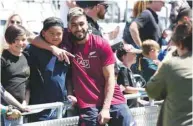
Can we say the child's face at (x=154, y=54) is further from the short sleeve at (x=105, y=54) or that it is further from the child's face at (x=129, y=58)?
the short sleeve at (x=105, y=54)

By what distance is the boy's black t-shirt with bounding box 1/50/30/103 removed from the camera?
4.14m

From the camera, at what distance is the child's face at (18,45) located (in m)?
4.23

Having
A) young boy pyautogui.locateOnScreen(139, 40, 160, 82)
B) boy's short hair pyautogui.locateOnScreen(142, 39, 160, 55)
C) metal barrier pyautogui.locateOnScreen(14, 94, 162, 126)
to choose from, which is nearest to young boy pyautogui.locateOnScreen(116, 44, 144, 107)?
metal barrier pyautogui.locateOnScreen(14, 94, 162, 126)

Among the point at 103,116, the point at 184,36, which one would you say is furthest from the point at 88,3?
the point at 184,36

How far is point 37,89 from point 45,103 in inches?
5.7

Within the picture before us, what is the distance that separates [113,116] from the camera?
4.39 m

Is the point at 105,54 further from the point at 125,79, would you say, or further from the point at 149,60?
the point at 149,60

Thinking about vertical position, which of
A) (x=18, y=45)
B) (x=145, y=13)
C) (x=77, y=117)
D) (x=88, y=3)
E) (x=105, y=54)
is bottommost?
(x=77, y=117)

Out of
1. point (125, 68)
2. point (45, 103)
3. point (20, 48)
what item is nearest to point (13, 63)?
point (20, 48)

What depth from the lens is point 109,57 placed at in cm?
438

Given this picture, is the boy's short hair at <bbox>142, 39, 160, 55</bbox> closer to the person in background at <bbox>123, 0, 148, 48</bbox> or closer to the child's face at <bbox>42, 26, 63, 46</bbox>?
the person in background at <bbox>123, 0, 148, 48</bbox>

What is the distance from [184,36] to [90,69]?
1.05 meters

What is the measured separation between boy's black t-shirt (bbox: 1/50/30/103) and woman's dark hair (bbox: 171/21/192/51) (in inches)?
53.9

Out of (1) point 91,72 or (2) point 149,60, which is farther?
(2) point 149,60
